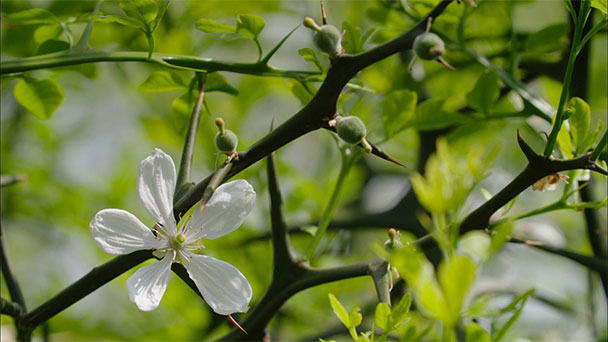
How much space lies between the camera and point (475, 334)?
41 centimetres

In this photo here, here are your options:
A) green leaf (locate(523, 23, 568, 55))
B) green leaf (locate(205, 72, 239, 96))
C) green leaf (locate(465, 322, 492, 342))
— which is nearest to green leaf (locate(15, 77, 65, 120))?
green leaf (locate(205, 72, 239, 96))

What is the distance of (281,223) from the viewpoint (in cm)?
59

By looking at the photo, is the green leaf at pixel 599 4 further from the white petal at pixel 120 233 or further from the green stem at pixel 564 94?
the white petal at pixel 120 233

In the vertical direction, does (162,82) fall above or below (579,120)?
below

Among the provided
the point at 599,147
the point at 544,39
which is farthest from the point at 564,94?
the point at 544,39

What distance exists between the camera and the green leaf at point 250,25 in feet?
1.87

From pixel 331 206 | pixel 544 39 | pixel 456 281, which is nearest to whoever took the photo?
pixel 456 281

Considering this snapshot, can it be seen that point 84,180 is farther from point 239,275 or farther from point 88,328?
point 239,275

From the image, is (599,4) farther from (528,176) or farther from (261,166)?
(261,166)

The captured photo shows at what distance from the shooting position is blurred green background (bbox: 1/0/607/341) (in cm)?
98

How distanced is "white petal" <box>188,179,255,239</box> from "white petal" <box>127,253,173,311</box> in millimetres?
46

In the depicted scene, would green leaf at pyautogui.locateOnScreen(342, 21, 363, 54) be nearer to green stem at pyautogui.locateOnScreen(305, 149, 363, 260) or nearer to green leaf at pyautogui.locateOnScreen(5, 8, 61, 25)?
green stem at pyautogui.locateOnScreen(305, 149, 363, 260)

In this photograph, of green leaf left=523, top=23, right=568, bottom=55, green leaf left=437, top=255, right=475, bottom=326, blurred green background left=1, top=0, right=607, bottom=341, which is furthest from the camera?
blurred green background left=1, top=0, right=607, bottom=341

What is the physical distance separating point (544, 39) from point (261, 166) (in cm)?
48
